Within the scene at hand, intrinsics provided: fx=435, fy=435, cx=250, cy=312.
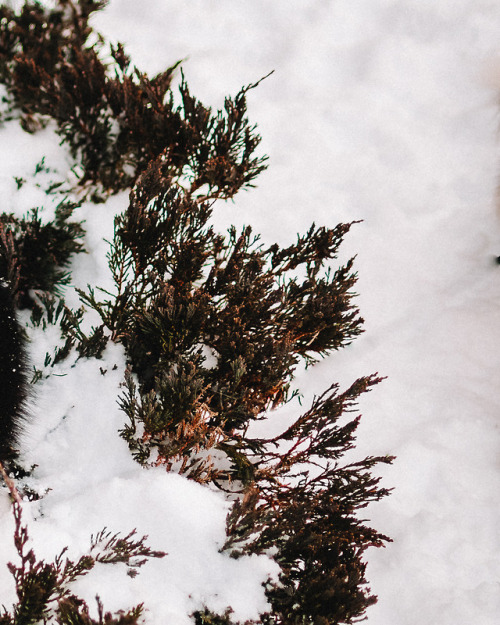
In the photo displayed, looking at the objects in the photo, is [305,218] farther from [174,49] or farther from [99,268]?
[174,49]

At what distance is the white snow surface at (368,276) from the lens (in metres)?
1.76

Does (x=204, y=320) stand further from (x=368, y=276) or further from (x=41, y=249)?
(x=368, y=276)

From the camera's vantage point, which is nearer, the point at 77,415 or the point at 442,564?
the point at 77,415

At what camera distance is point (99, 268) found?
2369 millimetres

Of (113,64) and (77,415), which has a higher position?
(113,64)

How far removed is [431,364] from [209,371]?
4.78 ft

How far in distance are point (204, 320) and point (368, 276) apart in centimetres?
136

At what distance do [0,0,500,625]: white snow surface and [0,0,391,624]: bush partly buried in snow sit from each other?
14cm

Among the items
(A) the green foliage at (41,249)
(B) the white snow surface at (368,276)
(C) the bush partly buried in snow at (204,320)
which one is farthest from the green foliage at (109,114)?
(A) the green foliage at (41,249)

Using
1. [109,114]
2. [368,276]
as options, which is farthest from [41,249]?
[368,276]

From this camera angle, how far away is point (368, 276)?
281 cm

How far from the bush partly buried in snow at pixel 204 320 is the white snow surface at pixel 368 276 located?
14 centimetres

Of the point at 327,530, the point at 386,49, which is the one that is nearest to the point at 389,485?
the point at 327,530

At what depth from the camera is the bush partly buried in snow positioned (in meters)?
1.65
